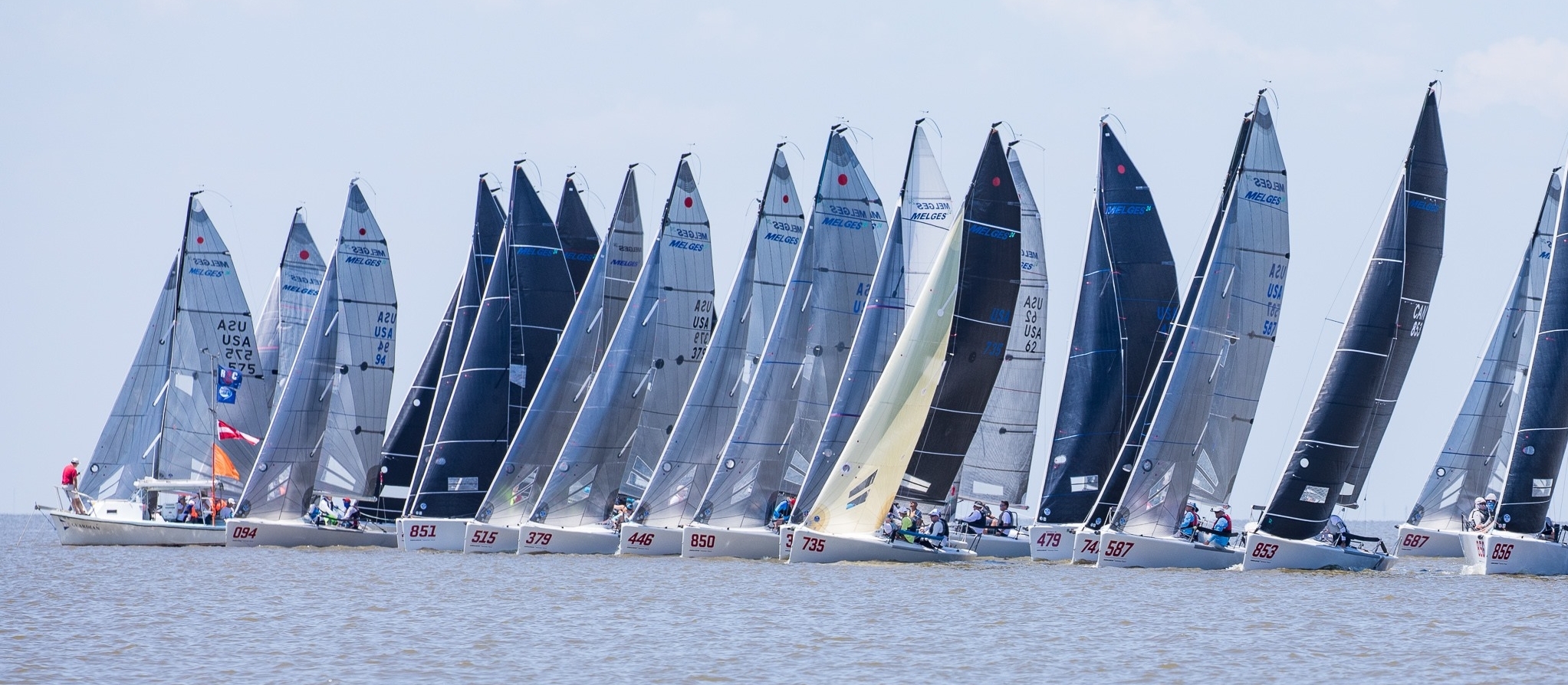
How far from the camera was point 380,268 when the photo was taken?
49.0 meters

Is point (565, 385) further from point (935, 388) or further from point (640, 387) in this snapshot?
point (935, 388)

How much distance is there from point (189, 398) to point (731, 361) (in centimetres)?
1541

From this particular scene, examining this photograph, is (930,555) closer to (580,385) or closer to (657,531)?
(657,531)

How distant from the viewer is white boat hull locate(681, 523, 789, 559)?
39.4 m

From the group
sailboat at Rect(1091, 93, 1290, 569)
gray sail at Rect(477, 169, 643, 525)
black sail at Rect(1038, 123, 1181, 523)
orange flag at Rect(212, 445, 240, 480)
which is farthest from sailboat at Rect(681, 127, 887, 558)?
orange flag at Rect(212, 445, 240, 480)

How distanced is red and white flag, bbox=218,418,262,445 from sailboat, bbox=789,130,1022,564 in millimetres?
18989

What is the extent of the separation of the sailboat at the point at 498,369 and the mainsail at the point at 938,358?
10304 mm

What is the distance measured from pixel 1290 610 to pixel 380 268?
88.9 feet

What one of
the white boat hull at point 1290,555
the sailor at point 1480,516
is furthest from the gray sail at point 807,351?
the sailor at point 1480,516

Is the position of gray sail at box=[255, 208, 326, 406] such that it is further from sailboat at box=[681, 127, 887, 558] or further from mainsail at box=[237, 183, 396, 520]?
sailboat at box=[681, 127, 887, 558]

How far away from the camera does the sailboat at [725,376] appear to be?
41094 mm

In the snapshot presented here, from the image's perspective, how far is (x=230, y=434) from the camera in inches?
1967

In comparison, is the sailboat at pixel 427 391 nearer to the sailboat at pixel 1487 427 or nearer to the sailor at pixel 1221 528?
the sailor at pixel 1221 528

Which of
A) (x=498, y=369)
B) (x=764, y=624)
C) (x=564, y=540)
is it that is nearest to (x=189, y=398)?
(x=498, y=369)
